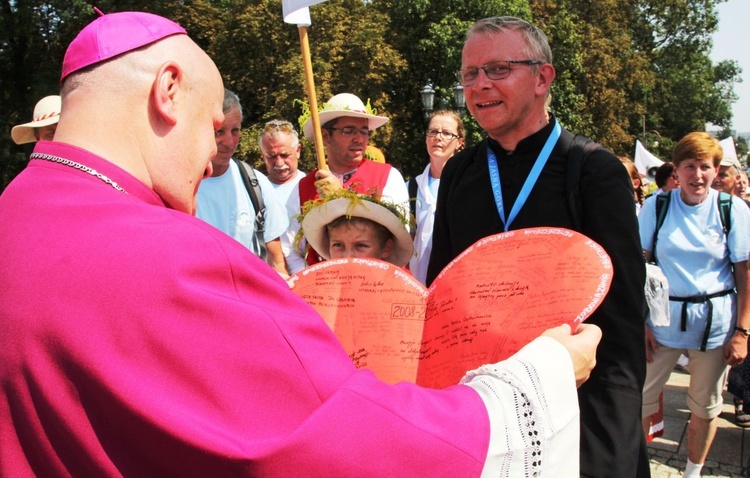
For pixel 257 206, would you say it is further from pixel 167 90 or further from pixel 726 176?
pixel 726 176

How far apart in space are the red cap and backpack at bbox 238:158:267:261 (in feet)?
9.29

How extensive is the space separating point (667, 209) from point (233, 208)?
3.15 meters

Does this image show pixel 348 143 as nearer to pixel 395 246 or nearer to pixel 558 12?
pixel 395 246

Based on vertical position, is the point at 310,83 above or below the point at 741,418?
above

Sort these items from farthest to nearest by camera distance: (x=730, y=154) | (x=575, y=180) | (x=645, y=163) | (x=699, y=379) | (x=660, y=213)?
1. (x=645, y=163)
2. (x=730, y=154)
3. (x=660, y=213)
4. (x=699, y=379)
5. (x=575, y=180)

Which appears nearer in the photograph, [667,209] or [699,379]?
[699,379]

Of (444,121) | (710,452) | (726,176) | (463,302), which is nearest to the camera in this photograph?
(463,302)

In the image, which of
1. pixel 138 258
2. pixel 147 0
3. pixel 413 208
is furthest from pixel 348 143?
pixel 147 0

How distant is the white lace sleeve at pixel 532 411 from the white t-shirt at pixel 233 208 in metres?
2.99

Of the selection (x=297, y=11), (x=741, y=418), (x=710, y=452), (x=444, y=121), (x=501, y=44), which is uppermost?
(x=297, y=11)

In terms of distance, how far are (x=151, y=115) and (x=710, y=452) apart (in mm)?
5236

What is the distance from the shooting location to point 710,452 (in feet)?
16.6

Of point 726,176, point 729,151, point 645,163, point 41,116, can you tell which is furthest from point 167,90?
point 645,163

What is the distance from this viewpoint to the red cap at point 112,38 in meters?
1.40
